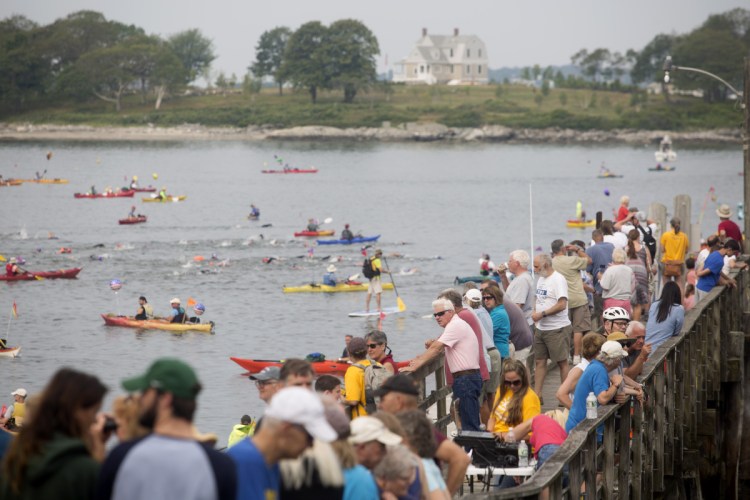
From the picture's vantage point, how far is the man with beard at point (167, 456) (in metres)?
5.80

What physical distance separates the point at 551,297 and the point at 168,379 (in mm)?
10632

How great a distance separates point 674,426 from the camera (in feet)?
51.1

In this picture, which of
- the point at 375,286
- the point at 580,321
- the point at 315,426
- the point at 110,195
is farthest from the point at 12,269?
the point at 315,426

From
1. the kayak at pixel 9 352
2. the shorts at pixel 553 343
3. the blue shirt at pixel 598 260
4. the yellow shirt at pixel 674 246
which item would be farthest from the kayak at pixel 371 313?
the shorts at pixel 553 343

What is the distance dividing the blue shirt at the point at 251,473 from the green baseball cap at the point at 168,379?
0.56 metres

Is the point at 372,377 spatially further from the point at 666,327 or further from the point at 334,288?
the point at 334,288

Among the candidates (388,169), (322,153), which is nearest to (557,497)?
(388,169)

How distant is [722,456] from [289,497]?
1489 cm

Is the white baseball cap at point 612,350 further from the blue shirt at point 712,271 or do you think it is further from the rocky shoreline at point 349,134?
the rocky shoreline at point 349,134

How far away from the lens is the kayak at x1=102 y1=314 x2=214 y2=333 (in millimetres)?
43375

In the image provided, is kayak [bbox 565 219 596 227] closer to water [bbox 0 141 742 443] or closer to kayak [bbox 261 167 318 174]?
water [bbox 0 141 742 443]

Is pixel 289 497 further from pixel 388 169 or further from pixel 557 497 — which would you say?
pixel 388 169

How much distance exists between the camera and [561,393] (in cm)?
1235

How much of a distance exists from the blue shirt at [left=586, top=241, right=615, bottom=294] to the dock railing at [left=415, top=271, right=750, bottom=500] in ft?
6.40
